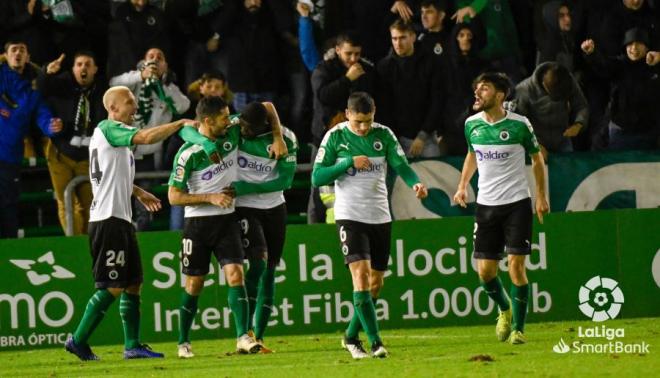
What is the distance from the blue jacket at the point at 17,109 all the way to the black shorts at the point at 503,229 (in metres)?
5.12

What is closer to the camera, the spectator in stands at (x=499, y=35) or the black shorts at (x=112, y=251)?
the black shorts at (x=112, y=251)

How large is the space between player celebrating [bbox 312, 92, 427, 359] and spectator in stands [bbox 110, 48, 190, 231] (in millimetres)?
3926

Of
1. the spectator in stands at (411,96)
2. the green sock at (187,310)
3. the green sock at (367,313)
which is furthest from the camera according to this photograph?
the spectator in stands at (411,96)

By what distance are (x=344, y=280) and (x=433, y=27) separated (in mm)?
3191

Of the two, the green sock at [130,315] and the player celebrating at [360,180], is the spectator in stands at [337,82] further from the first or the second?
the green sock at [130,315]

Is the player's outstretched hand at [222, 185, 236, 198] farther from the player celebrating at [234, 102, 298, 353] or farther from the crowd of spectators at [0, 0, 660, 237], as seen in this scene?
the crowd of spectators at [0, 0, 660, 237]

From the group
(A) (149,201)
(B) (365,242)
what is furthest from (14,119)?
(B) (365,242)

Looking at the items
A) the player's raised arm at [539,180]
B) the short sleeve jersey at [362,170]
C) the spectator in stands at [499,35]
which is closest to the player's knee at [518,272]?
Answer: the player's raised arm at [539,180]

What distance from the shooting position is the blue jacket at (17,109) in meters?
15.2

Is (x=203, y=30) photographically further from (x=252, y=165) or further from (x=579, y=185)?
(x=579, y=185)

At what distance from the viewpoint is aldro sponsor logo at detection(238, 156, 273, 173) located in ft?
41.0

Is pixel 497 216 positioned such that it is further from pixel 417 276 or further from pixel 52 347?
pixel 52 347

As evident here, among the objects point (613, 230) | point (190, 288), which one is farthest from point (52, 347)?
point (613, 230)

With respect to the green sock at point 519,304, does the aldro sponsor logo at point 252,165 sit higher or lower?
higher
